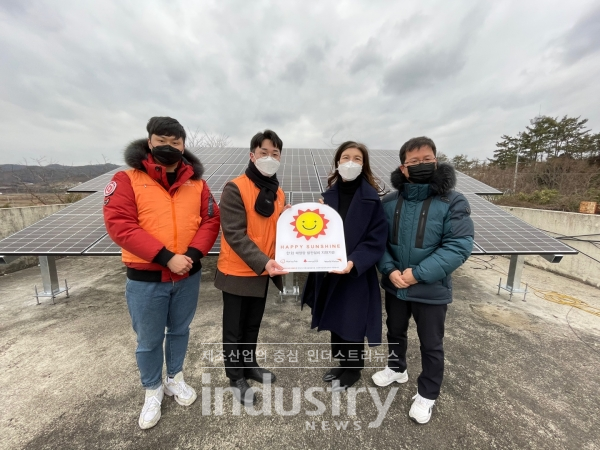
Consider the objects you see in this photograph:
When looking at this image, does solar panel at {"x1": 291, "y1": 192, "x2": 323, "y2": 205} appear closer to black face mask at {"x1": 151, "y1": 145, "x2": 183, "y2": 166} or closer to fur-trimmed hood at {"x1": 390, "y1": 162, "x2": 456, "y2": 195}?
fur-trimmed hood at {"x1": 390, "y1": 162, "x2": 456, "y2": 195}

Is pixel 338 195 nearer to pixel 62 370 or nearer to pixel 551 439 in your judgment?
pixel 551 439

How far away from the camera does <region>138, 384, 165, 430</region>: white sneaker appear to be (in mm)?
2064

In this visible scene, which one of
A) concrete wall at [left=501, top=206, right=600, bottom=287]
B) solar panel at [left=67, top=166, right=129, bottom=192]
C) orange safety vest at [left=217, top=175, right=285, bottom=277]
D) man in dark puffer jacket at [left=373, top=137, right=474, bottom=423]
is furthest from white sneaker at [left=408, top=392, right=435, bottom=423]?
solar panel at [left=67, top=166, right=129, bottom=192]

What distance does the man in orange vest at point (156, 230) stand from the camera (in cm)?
176

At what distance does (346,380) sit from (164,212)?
2313mm

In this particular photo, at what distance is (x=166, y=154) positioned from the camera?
1871mm

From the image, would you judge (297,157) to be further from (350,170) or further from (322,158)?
(350,170)

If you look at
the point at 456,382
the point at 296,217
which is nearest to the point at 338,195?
the point at 296,217

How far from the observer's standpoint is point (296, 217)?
2.09 meters

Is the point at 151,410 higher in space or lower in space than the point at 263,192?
lower

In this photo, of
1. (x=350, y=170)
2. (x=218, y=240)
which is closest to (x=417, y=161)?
(x=350, y=170)

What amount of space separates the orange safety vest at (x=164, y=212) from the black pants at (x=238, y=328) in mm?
619

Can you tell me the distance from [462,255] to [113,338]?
4279 mm

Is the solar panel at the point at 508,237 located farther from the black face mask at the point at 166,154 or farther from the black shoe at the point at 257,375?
the black face mask at the point at 166,154
